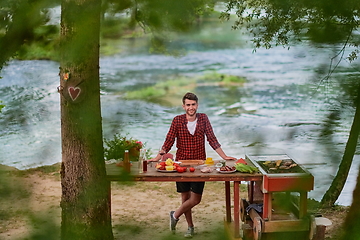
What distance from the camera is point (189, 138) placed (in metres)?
3.78

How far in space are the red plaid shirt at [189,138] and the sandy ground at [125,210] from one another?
571mm

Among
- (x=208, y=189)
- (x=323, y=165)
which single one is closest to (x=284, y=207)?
(x=323, y=165)

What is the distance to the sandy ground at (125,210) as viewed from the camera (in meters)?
0.78

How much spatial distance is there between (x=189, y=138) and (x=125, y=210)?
1387 millimetres

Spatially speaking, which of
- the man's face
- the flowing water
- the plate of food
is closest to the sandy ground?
the flowing water

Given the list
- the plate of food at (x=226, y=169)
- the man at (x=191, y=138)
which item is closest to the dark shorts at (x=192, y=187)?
the man at (x=191, y=138)

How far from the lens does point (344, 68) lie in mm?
815

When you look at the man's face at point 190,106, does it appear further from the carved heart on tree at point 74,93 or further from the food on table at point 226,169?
the carved heart on tree at point 74,93

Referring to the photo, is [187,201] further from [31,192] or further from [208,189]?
[31,192]

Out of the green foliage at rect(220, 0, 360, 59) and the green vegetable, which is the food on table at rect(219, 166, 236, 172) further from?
the green foliage at rect(220, 0, 360, 59)

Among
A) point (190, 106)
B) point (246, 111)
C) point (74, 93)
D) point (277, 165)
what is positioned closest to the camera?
point (246, 111)

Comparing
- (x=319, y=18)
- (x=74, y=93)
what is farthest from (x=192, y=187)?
(x=319, y=18)

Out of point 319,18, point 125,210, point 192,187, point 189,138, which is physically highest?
point 319,18

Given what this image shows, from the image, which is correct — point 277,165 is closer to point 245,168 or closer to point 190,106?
point 245,168
